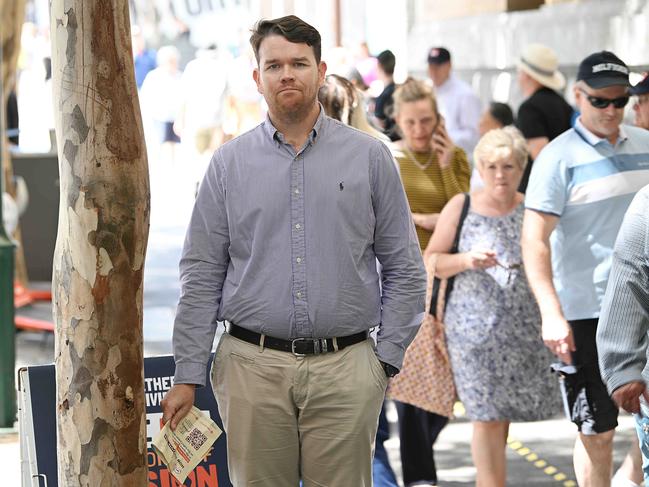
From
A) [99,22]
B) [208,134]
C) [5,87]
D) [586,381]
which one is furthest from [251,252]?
[208,134]

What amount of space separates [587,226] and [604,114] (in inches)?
20.5

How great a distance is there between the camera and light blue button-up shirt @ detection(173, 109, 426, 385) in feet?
15.0

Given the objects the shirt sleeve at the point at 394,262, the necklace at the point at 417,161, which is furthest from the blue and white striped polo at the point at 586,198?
the shirt sleeve at the point at 394,262

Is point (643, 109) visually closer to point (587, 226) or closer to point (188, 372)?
point (587, 226)

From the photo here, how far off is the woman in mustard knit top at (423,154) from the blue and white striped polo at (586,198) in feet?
3.60

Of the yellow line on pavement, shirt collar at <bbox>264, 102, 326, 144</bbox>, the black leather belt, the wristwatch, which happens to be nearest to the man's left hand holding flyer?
the black leather belt

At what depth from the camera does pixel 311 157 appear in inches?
182

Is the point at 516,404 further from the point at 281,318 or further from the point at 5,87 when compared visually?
the point at 5,87

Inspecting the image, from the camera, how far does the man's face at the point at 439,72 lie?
44.2 ft

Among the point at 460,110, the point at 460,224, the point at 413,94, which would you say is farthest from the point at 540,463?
the point at 460,110

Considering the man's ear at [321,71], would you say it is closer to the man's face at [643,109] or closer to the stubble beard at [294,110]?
the stubble beard at [294,110]

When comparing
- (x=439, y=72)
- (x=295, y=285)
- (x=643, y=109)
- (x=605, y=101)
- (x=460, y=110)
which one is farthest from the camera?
(x=439, y=72)

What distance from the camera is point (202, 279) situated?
469 cm

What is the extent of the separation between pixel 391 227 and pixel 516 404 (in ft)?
7.32
